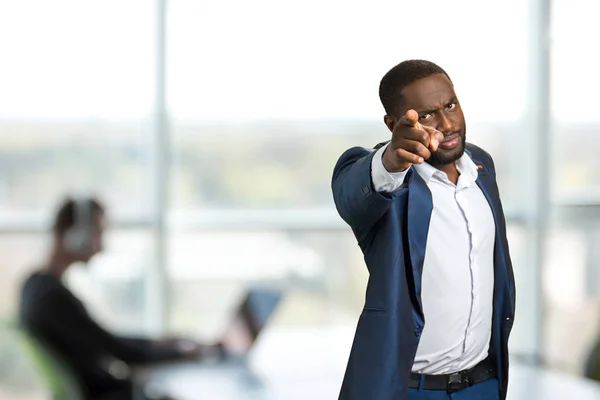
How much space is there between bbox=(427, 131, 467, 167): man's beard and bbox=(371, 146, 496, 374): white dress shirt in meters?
0.01

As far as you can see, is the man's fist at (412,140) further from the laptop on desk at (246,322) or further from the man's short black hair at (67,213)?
the man's short black hair at (67,213)

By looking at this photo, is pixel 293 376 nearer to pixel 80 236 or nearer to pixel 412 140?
pixel 412 140

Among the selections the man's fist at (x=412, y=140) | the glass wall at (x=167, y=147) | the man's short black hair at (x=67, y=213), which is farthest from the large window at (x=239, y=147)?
the man's fist at (x=412, y=140)

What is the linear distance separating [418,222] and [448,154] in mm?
54

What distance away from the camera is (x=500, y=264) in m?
0.71

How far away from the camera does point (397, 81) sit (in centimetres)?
67

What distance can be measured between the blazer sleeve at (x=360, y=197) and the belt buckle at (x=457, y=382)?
122 millimetres

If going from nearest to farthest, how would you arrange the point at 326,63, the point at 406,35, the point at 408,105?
the point at 408,105 → the point at 406,35 → the point at 326,63

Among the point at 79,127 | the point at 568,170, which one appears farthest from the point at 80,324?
the point at 568,170

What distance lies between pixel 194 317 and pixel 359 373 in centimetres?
371

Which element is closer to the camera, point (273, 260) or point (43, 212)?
point (43, 212)

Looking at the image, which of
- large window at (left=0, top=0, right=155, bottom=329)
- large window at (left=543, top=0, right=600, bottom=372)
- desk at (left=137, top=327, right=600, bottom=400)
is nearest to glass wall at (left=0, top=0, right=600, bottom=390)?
large window at (left=0, top=0, right=155, bottom=329)

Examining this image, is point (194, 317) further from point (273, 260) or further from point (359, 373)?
point (359, 373)

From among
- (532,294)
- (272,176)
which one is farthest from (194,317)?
(532,294)
